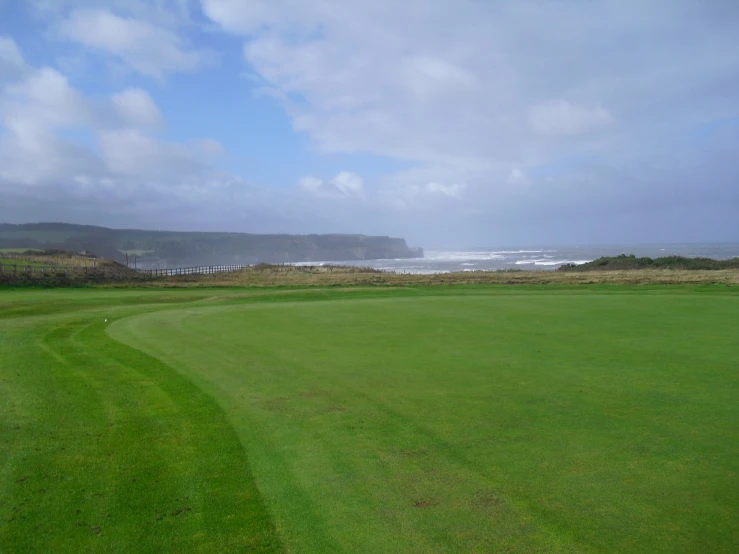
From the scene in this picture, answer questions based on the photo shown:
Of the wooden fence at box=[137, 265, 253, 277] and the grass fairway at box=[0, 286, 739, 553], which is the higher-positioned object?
the wooden fence at box=[137, 265, 253, 277]

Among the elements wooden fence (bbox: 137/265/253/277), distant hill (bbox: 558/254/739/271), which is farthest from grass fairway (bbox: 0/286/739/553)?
distant hill (bbox: 558/254/739/271)

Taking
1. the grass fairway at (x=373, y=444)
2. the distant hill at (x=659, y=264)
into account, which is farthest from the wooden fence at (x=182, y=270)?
the grass fairway at (x=373, y=444)

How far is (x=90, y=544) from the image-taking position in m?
4.68

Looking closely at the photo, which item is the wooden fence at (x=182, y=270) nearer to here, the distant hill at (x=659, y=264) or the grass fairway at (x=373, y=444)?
the distant hill at (x=659, y=264)

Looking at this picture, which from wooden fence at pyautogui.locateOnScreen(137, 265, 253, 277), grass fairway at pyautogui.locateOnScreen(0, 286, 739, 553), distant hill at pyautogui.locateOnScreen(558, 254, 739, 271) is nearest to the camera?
grass fairway at pyautogui.locateOnScreen(0, 286, 739, 553)

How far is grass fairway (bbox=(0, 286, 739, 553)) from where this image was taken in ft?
16.0

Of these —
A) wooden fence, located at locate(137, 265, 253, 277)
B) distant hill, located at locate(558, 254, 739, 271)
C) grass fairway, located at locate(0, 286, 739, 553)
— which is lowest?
grass fairway, located at locate(0, 286, 739, 553)

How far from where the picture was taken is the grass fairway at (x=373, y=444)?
16.0 ft

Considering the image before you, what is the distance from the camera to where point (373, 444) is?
6.85 meters

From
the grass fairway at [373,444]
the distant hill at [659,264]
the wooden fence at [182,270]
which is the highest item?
the distant hill at [659,264]

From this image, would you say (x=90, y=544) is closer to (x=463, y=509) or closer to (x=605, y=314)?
(x=463, y=509)

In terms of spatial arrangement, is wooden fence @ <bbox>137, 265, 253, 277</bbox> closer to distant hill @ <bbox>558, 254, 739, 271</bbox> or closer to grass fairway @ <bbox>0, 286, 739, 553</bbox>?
distant hill @ <bbox>558, 254, 739, 271</bbox>

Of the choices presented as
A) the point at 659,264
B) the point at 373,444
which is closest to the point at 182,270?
the point at 659,264

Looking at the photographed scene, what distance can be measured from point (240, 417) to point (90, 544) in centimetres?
330
